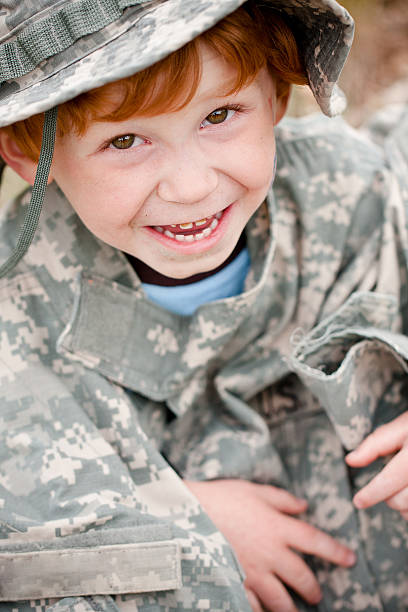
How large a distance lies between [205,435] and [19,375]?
45 cm

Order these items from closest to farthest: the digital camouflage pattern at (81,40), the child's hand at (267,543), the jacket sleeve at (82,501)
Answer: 1. the digital camouflage pattern at (81,40)
2. the jacket sleeve at (82,501)
3. the child's hand at (267,543)

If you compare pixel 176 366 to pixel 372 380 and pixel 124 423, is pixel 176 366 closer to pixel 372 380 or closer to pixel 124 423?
pixel 124 423

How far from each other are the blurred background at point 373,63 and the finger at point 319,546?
1.41 metres

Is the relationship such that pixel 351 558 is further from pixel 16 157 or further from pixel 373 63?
pixel 373 63

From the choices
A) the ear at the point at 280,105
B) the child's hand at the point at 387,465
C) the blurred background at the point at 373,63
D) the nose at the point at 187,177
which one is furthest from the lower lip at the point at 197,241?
the blurred background at the point at 373,63

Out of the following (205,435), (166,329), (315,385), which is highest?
(166,329)

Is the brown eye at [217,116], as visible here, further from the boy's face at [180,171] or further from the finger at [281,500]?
the finger at [281,500]

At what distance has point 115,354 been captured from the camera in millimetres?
1195

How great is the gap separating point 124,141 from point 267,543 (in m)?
0.81

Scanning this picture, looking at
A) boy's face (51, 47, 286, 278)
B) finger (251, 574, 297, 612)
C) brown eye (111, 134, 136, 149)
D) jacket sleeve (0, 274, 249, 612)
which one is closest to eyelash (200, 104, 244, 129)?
boy's face (51, 47, 286, 278)

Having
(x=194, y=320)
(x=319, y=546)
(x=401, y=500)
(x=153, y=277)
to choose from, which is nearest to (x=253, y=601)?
(x=319, y=546)

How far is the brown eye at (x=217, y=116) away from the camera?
94cm

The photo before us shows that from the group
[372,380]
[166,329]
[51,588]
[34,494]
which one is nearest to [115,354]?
[166,329]

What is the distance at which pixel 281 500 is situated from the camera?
131 centimetres
